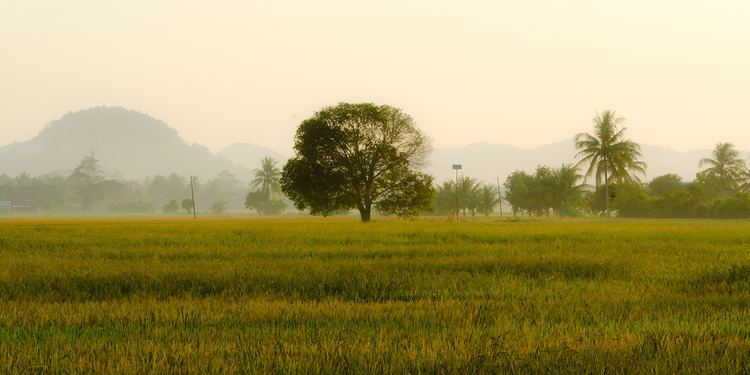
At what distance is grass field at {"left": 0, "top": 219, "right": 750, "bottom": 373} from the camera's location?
4832 mm

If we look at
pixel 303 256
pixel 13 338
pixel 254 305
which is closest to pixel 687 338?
pixel 254 305

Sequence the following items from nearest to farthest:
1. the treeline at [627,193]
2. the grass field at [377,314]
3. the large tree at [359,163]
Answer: the grass field at [377,314] → the large tree at [359,163] → the treeline at [627,193]

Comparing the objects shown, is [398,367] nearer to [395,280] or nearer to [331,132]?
[395,280]

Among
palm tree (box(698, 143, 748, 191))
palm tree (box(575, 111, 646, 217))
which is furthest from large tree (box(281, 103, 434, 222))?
palm tree (box(698, 143, 748, 191))

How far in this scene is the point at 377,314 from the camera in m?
7.13

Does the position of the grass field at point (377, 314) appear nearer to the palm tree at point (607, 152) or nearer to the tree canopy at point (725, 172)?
the palm tree at point (607, 152)

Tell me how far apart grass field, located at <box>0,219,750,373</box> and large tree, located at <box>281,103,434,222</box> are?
33.1 metres

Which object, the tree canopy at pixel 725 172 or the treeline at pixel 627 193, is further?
the tree canopy at pixel 725 172

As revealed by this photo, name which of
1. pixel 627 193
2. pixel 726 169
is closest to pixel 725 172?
pixel 726 169

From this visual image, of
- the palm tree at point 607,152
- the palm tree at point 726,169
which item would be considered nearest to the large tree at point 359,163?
the palm tree at point 607,152

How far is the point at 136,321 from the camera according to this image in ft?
22.5

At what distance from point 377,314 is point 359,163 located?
4180 cm

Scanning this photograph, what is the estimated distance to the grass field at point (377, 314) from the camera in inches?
190

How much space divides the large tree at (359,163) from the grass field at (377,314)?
33.1 metres
